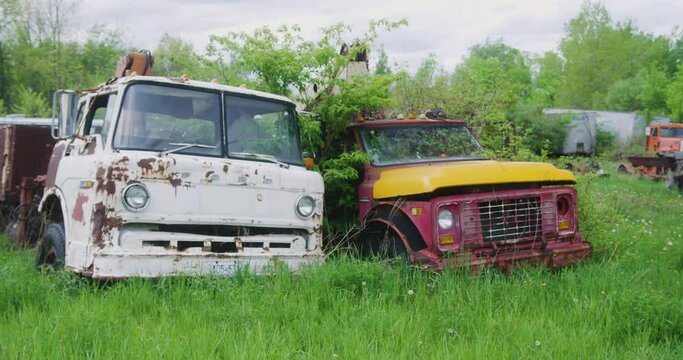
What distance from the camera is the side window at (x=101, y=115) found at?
6.70 meters

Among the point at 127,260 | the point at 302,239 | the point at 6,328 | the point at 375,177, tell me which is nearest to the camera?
the point at 6,328

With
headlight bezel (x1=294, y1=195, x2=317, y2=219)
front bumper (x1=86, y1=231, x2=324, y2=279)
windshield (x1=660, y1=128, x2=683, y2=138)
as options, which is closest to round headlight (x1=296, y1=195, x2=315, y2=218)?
headlight bezel (x1=294, y1=195, x2=317, y2=219)

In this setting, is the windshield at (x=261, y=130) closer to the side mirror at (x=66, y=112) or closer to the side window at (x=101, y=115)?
the side window at (x=101, y=115)

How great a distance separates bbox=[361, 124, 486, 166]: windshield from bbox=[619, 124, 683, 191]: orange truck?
13504 millimetres

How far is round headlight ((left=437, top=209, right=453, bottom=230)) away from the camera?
22.0 ft

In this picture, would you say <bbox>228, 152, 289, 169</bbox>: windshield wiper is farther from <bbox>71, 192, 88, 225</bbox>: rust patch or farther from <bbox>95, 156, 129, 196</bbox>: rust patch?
<bbox>71, 192, 88, 225</bbox>: rust patch

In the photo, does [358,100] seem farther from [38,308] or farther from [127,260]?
[38,308]

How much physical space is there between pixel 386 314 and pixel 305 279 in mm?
1147

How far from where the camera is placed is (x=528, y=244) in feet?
23.4

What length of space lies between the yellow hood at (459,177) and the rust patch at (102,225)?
2760mm

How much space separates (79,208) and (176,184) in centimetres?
89

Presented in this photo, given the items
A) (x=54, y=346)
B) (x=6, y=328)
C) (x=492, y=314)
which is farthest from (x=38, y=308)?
(x=492, y=314)

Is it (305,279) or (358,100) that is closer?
(305,279)

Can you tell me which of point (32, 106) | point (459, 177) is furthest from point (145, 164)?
point (32, 106)
